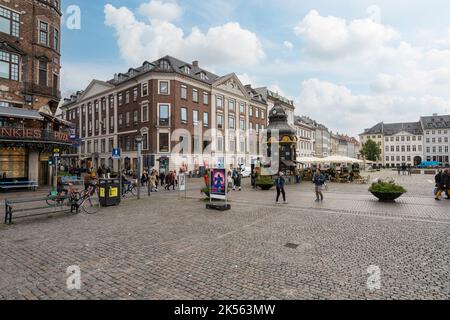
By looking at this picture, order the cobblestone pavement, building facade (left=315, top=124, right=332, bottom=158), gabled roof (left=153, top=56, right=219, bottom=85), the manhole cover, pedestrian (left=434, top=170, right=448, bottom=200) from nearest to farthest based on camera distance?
1. the cobblestone pavement
2. the manhole cover
3. pedestrian (left=434, top=170, right=448, bottom=200)
4. gabled roof (left=153, top=56, right=219, bottom=85)
5. building facade (left=315, top=124, right=332, bottom=158)

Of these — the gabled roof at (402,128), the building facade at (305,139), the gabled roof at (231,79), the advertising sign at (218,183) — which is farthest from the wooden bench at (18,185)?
the gabled roof at (402,128)

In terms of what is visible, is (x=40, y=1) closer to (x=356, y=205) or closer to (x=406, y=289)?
(x=356, y=205)

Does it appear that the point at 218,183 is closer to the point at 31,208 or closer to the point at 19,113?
the point at 31,208

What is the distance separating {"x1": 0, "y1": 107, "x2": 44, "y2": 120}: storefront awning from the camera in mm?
20172

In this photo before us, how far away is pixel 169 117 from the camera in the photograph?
39.3 metres

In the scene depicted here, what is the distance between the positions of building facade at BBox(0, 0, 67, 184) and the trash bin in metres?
12.7

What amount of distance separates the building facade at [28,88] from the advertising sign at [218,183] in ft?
57.2

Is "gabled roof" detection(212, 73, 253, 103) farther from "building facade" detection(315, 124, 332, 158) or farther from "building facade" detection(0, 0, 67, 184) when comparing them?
"building facade" detection(315, 124, 332, 158)

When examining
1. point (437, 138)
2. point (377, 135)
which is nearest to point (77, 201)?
point (377, 135)

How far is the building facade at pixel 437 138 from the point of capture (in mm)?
93250

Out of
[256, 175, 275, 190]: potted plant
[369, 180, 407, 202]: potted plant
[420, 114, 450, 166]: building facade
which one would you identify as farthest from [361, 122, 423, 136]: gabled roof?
[369, 180, 407, 202]: potted plant

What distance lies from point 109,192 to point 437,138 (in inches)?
4675

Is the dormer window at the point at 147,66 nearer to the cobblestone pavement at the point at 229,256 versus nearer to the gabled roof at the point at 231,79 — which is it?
the gabled roof at the point at 231,79
